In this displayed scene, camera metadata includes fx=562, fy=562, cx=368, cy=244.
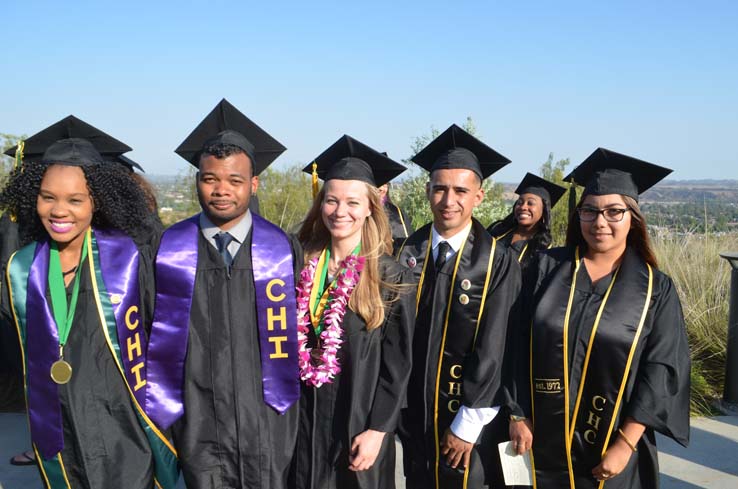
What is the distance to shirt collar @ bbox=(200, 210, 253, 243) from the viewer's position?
98.3 inches

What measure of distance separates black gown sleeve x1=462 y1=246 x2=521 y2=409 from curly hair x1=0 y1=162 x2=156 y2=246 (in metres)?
1.63

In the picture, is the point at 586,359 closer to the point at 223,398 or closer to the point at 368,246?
the point at 368,246

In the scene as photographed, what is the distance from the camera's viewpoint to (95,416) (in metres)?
2.26

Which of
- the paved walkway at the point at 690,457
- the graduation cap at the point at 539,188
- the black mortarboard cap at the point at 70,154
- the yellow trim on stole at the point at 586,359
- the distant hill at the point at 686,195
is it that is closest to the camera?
the black mortarboard cap at the point at 70,154

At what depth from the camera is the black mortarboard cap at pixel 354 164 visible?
2824 millimetres

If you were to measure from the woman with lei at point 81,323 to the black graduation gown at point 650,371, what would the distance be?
1792mm

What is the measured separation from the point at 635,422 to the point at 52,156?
272 cm

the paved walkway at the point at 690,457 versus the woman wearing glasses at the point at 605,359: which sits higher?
the woman wearing glasses at the point at 605,359

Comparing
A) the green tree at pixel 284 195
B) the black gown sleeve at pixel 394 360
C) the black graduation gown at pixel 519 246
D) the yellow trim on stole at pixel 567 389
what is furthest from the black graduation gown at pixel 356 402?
the green tree at pixel 284 195

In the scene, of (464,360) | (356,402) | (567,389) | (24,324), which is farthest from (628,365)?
(24,324)

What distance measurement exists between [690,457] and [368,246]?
3.36 meters

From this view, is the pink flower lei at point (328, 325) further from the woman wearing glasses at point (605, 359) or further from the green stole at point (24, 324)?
the woman wearing glasses at point (605, 359)

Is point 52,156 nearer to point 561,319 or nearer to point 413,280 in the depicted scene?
point 413,280

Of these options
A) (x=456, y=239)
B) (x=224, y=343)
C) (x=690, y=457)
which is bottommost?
(x=690, y=457)
